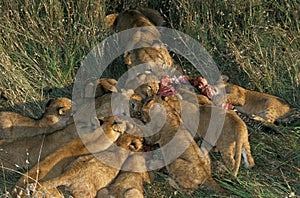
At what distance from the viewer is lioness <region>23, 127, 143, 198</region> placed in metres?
4.04

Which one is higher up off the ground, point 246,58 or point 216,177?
point 246,58

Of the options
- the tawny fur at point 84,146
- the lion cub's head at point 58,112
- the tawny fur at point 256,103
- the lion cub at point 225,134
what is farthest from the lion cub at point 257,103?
the lion cub's head at point 58,112

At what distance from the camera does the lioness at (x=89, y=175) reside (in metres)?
4.04

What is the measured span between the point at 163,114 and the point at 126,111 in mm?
371

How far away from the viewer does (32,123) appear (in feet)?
16.5

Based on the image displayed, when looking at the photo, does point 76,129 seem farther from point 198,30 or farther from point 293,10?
point 293,10

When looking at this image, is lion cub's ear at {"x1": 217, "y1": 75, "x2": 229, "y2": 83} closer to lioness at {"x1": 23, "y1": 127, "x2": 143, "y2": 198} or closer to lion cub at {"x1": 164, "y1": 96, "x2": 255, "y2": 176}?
lion cub at {"x1": 164, "y1": 96, "x2": 255, "y2": 176}

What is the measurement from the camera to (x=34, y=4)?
6.32 metres

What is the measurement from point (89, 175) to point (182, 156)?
0.78m

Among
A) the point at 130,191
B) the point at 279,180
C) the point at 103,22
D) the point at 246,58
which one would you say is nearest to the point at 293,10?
the point at 246,58

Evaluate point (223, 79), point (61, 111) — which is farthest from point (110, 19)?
→ point (61, 111)

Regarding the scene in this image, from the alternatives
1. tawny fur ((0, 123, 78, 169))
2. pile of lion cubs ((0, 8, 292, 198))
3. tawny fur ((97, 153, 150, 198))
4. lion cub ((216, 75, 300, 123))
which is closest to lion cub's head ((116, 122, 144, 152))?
pile of lion cubs ((0, 8, 292, 198))

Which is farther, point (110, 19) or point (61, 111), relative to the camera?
point (110, 19)

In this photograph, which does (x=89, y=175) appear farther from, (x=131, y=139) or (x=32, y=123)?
(x=32, y=123)
